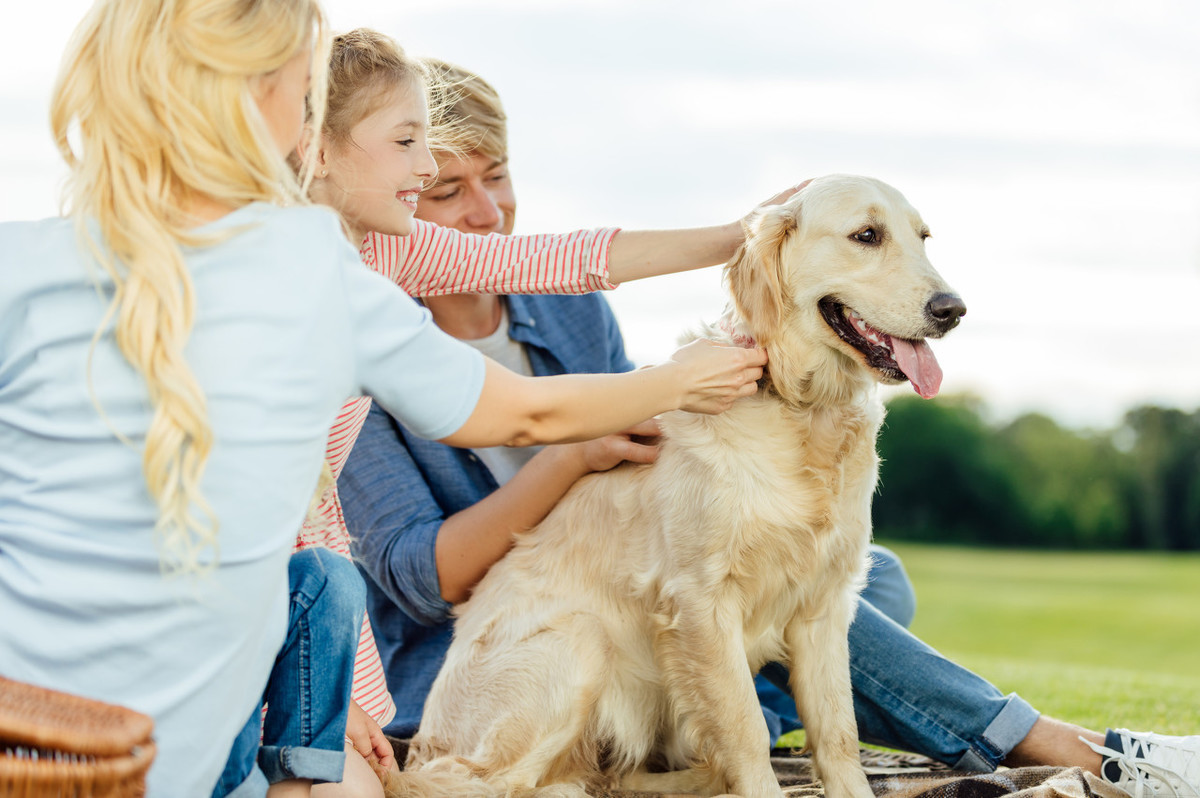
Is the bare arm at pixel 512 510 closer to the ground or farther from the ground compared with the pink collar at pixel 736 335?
closer to the ground

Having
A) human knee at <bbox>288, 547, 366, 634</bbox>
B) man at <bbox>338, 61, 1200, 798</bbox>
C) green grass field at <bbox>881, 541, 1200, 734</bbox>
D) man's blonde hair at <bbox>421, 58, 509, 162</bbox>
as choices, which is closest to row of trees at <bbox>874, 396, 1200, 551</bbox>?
green grass field at <bbox>881, 541, 1200, 734</bbox>

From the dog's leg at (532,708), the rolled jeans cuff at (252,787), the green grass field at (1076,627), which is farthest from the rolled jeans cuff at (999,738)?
the rolled jeans cuff at (252,787)

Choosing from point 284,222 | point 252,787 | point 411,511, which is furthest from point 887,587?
point 284,222

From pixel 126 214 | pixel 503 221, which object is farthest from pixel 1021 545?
pixel 126 214

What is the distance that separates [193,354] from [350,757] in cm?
119

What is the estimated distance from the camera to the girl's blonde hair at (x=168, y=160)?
1475 millimetres

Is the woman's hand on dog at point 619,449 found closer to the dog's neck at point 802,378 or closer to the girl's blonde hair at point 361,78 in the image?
the dog's neck at point 802,378

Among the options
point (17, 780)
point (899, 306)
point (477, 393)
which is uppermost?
point (899, 306)

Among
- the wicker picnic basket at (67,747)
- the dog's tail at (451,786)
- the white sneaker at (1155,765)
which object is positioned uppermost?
the wicker picnic basket at (67,747)

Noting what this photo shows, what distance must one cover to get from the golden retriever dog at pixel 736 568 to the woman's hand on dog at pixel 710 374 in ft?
0.99

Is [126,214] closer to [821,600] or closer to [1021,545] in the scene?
[821,600]

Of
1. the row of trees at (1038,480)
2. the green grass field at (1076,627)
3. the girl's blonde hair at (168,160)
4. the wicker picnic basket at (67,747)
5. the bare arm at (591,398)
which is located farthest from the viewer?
the row of trees at (1038,480)

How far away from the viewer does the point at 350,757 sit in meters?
2.35

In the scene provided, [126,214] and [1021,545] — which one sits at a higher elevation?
[126,214]
